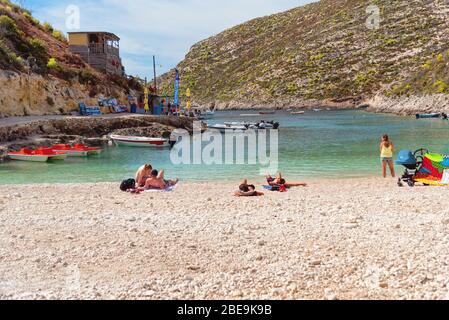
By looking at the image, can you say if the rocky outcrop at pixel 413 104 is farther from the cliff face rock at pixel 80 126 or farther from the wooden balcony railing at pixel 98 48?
the wooden balcony railing at pixel 98 48

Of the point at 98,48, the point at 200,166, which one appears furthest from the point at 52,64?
the point at 200,166

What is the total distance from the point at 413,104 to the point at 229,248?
80.1 m

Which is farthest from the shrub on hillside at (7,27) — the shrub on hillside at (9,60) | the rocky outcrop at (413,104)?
the rocky outcrop at (413,104)

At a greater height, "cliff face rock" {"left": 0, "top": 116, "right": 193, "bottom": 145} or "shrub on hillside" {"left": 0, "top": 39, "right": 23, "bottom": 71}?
"shrub on hillside" {"left": 0, "top": 39, "right": 23, "bottom": 71}

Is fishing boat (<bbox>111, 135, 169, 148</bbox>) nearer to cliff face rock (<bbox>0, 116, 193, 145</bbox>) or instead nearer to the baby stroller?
cliff face rock (<bbox>0, 116, 193, 145</bbox>)

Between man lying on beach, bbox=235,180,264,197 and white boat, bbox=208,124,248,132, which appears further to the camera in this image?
white boat, bbox=208,124,248,132

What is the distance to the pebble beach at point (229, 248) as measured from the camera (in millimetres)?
6148

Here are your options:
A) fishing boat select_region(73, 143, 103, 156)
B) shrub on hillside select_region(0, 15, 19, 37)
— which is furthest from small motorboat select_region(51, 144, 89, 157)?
shrub on hillside select_region(0, 15, 19, 37)

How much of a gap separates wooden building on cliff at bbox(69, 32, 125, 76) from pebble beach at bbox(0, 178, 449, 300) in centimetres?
4445

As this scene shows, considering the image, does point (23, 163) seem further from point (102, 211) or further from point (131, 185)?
point (102, 211)

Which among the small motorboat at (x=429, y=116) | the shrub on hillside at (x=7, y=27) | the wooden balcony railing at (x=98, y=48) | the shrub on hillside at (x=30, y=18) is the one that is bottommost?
the small motorboat at (x=429, y=116)

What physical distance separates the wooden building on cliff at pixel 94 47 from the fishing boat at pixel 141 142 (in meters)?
20.6

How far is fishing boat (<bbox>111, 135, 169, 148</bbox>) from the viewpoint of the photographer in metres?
36.4
